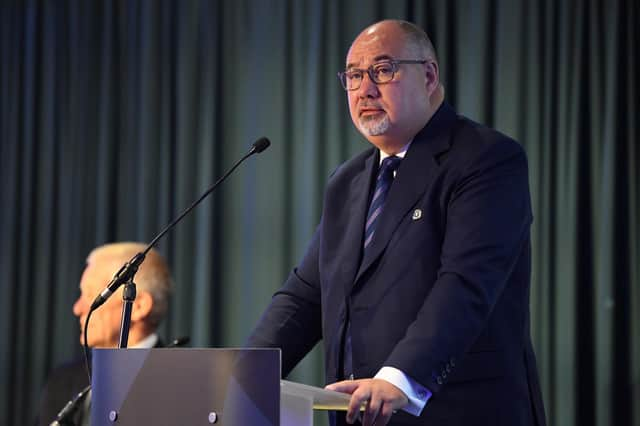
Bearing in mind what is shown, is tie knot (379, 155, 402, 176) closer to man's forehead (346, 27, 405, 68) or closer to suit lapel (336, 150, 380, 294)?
suit lapel (336, 150, 380, 294)

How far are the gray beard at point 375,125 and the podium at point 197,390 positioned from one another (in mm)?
902

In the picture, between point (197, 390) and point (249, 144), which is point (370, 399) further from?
point (249, 144)

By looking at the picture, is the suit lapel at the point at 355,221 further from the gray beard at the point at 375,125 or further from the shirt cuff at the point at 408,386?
the shirt cuff at the point at 408,386

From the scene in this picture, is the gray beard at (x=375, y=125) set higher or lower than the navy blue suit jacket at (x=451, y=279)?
higher

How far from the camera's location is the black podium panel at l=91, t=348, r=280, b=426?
5.63 feet

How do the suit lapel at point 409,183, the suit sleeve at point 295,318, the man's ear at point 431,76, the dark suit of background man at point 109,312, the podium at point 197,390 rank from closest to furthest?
the podium at point 197,390
the suit lapel at point 409,183
the suit sleeve at point 295,318
the man's ear at point 431,76
the dark suit of background man at point 109,312

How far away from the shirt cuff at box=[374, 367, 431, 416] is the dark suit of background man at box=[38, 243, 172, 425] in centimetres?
211

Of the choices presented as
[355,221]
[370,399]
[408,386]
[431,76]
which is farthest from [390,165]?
[370,399]

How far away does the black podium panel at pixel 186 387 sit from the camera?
5.63 ft

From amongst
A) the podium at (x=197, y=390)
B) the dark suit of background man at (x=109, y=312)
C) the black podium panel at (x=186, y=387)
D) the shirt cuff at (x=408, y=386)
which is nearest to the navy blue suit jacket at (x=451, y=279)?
the shirt cuff at (x=408, y=386)

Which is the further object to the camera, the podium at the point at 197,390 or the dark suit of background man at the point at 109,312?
the dark suit of background man at the point at 109,312

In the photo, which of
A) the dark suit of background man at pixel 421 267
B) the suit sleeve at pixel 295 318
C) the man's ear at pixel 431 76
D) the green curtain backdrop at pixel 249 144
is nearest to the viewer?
the dark suit of background man at pixel 421 267

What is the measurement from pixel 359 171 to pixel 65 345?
281 centimetres

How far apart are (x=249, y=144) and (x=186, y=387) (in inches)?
Answer: 127
